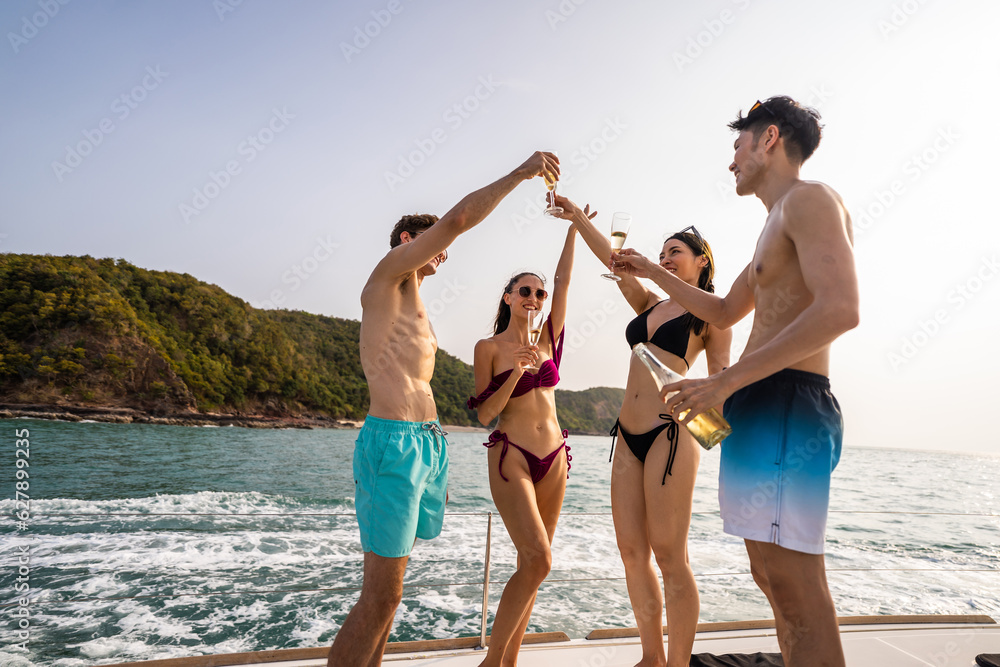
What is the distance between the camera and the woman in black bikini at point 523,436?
2438mm

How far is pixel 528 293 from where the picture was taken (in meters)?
3.11

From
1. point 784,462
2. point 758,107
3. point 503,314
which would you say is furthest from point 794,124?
point 503,314

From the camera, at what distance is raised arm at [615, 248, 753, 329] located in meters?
1.95

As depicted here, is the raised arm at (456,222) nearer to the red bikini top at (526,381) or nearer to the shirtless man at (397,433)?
the shirtless man at (397,433)

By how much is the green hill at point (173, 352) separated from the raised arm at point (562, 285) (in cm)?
3590

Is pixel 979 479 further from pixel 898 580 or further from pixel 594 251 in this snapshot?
pixel 594 251

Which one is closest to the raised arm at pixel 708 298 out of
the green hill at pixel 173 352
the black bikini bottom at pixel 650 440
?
the black bikini bottom at pixel 650 440

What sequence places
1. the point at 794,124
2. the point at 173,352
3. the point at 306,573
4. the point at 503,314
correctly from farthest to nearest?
the point at 173,352, the point at 306,573, the point at 503,314, the point at 794,124

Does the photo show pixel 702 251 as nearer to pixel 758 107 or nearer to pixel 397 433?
pixel 758 107

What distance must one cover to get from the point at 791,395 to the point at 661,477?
965 mm

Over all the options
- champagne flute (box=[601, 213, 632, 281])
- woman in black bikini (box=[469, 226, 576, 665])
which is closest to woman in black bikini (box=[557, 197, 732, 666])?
champagne flute (box=[601, 213, 632, 281])

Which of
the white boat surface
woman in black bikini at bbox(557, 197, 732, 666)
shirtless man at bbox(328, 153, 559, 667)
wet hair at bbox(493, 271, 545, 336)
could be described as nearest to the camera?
shirtless man at bbox(328, 153, 559, 667)

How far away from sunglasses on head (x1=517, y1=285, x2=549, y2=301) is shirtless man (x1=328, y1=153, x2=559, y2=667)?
0.82 m

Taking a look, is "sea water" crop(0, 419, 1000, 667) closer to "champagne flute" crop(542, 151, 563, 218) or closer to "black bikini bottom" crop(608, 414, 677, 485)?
"black bikini bottom" crop(608, 414, 677, 485)
